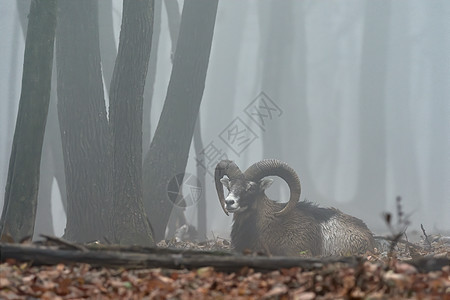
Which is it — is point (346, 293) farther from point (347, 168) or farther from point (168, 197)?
point (347, 168)

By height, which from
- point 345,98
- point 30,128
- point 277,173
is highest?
point 345,98

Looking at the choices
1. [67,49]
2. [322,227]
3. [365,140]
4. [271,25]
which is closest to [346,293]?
[322,227]

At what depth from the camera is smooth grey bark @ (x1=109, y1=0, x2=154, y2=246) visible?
938 cm

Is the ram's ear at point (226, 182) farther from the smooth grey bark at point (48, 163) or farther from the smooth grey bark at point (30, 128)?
the smooth grey bark at point (48, 163)

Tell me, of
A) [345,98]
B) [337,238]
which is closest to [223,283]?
[337,238]

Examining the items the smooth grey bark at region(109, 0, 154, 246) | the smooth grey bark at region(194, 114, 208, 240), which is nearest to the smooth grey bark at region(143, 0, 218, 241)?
the smooth grey bark at region(109, 0, 154, 246)

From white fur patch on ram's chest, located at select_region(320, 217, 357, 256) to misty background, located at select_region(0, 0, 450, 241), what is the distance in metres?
31.0

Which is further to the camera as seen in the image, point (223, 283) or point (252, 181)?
point (252, 181)

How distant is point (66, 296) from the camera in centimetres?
475

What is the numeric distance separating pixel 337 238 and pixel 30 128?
538cm

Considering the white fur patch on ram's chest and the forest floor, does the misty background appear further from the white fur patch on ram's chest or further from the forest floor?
the forest floor

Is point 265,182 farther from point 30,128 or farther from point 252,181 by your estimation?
point 30,128

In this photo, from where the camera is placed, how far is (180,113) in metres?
11.8

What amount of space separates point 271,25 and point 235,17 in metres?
13.3
